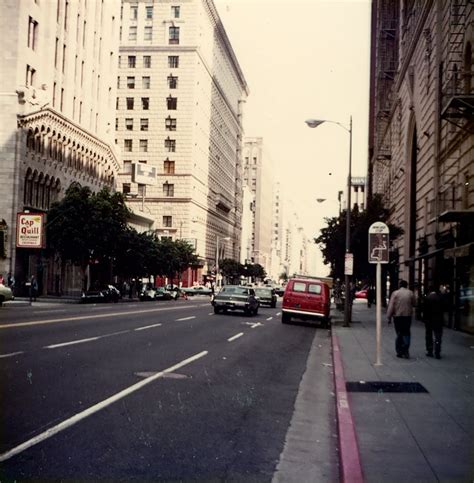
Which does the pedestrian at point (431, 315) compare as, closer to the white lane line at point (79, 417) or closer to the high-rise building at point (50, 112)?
the white lane line at point (79, 417)

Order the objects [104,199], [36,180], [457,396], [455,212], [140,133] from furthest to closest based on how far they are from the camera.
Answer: [140,133], [36,180], [104,199], [455,212], [457,396]

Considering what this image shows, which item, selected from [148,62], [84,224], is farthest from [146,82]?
[84,224]

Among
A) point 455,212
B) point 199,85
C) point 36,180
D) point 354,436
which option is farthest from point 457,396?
point 199,85

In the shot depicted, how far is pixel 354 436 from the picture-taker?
7.67 metres

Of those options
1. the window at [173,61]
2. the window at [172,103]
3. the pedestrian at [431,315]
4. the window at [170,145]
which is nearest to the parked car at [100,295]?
the pedestrian at [431,315]

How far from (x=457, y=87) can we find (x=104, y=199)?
30714 mm

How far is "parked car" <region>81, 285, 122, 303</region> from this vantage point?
165ft

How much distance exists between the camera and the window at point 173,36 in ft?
334

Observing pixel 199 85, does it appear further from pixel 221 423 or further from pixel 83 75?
pixel 221 423

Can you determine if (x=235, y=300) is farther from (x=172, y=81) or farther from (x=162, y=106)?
(x=172, y=81)

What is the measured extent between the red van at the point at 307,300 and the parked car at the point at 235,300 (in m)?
4.29

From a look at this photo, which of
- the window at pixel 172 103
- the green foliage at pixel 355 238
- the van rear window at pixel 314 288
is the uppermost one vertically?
the window at pixel 172 103

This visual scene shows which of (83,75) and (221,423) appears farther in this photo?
(83,75)

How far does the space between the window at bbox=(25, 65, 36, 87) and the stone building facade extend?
2852 cm
